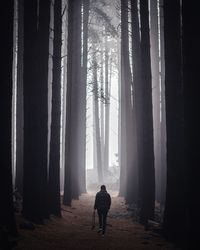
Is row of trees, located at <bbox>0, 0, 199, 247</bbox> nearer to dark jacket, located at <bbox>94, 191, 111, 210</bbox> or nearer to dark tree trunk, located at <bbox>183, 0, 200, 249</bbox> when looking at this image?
dark tree trunk, located at <bbox>183, 0, 200, 249</bbox>

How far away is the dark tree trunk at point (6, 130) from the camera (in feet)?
32.6

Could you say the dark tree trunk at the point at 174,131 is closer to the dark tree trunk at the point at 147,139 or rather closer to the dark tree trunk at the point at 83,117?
the dark tree trunk at the point at 147,139

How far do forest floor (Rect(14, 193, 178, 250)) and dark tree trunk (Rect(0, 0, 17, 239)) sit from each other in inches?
28.3

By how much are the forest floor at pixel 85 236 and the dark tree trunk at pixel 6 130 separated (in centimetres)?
72

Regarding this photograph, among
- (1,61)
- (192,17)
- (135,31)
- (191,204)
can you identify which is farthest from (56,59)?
(191,204)

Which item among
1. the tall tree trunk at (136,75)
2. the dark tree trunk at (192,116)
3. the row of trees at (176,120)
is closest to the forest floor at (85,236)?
the row of trees at (176,120)

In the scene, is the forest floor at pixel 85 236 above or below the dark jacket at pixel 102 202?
below

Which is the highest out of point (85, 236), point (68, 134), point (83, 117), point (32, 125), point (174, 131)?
point (83, 117)

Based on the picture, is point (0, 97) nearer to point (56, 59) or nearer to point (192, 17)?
point (192, 17)

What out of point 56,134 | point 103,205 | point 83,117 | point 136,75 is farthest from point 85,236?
point 83,117

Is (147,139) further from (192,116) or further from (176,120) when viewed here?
(192,116)

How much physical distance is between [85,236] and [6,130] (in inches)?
168

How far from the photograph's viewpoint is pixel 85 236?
12086 millimetres

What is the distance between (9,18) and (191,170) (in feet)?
19.5
